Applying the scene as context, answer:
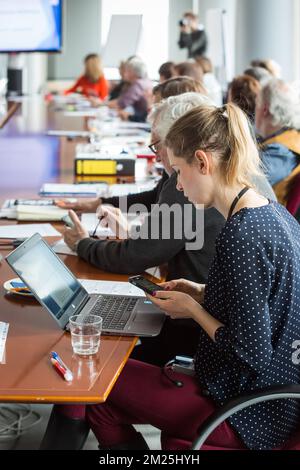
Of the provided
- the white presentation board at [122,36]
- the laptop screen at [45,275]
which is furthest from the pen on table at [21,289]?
the white presentation board at [122,36]

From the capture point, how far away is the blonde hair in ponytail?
1.88 m

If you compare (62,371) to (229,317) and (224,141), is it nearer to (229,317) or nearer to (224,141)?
(229,317)

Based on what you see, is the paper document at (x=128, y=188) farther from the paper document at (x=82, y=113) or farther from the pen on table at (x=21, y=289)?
the paper document at (x=82, y=113)

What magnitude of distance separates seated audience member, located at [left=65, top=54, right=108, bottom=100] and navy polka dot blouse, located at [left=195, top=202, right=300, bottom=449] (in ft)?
27.5

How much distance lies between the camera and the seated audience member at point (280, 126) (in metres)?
3.77

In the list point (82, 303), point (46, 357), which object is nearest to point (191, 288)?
point (82, 303)

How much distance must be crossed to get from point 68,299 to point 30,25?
20.8 ft

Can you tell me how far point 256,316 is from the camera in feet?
5.57

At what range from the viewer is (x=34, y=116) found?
23.5 ft

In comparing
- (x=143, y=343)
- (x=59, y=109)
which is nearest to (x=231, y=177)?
(x=143, y=343)

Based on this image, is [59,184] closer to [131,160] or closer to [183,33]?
[131,160]

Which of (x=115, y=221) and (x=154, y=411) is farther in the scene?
(x=115, y=221)

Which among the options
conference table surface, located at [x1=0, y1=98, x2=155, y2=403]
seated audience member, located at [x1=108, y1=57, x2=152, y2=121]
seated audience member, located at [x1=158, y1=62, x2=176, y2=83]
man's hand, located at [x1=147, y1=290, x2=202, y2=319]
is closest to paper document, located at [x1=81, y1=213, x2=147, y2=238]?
conference table surface, located at [x1=0, y1=98, x2=155, y2=403]

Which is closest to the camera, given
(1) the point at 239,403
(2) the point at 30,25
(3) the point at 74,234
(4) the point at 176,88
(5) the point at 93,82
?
(1) the point at 239,403
